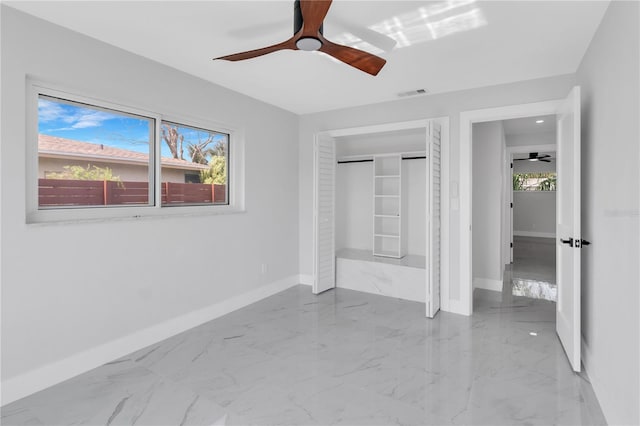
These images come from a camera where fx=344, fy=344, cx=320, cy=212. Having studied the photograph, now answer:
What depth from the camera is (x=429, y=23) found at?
229 centimetres

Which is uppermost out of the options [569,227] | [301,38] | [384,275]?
[301,38]

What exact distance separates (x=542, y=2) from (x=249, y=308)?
3659 millimetres

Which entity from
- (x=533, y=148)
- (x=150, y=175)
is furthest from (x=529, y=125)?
(x=150, y=175)

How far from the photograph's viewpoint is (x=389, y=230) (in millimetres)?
5254

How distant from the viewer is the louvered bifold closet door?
357cm

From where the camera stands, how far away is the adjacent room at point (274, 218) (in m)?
2.05

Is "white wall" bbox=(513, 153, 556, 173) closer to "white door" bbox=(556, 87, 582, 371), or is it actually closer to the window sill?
"white door" bbox=(556, 87, 582, 371)

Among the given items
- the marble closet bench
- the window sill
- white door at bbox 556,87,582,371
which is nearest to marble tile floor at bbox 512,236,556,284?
the marble closet bench

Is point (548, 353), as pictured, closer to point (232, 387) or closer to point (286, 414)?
point (286, 414)

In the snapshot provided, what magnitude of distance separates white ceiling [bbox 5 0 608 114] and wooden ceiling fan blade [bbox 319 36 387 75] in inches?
12.0

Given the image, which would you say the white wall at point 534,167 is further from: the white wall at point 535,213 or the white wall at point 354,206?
the white wall at point 354,206

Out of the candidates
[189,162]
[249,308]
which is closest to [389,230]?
[249,308]

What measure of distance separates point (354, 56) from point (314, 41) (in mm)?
332

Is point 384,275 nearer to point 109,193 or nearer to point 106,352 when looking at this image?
point 106,352
